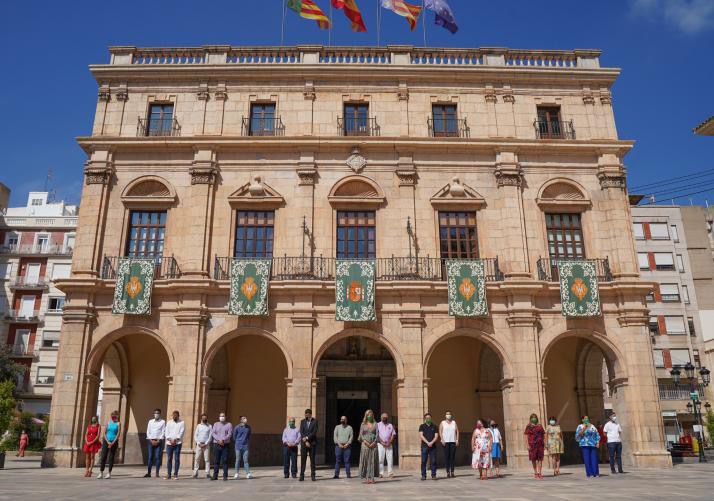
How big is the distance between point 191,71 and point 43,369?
2982 cm

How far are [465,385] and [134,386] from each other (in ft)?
42.2

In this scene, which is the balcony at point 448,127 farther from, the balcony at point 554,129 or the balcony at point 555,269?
the balcony at point 555,269

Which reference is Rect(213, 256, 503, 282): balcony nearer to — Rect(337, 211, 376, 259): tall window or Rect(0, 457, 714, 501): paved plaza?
Rect(337, 211, 376, 259): tall window

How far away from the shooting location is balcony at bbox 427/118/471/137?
21.9 m

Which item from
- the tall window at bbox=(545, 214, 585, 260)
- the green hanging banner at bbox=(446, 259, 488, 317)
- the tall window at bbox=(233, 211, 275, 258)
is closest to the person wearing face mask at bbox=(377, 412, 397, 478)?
the green hanging banner at bbox=(446, 259, 488, 317)

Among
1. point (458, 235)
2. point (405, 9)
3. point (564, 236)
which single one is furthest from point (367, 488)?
point (405, 9)

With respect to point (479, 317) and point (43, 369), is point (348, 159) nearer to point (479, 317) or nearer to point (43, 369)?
point (479, 317)

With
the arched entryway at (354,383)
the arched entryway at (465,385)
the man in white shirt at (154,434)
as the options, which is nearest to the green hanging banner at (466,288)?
the arched entryway at (465,385)

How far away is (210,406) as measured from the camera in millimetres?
21188

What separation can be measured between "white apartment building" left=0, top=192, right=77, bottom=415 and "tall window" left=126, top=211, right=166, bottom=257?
23536mm

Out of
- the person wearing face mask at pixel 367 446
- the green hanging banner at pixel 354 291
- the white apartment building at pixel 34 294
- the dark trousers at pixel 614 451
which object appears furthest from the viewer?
the white apartment building at pixel 34 294

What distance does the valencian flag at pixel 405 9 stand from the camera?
71.5ft

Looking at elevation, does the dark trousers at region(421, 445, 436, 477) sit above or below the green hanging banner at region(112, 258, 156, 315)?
below

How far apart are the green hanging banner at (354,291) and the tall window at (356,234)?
3.69 feet
